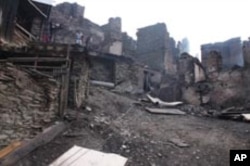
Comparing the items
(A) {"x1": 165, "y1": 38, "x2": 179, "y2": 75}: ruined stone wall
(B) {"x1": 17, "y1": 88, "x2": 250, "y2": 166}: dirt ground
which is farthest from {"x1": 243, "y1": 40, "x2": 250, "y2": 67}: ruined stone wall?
(A) {"x1": 165, "y1": 38, "x2": 179, "y2": 75}: ruined stone wall

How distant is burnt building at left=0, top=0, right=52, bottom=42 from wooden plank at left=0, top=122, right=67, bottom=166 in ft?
16.2

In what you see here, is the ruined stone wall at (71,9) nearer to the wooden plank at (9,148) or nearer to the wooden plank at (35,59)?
the wooden plank at (35,59)

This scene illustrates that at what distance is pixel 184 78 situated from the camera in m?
15.6

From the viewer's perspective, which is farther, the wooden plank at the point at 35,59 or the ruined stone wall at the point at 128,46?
the ruined stone wall at the point at 128,46

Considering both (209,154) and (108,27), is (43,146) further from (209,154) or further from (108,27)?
(108,27)

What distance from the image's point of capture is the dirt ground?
611cm

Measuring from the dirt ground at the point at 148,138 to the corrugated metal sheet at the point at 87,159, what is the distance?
549 mm

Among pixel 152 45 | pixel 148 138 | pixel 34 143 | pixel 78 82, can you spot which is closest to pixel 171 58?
pixel 152 45

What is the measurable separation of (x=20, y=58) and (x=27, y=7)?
4.88 meters

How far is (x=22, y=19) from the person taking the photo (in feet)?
41.8

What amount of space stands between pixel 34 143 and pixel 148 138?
311 centimetres

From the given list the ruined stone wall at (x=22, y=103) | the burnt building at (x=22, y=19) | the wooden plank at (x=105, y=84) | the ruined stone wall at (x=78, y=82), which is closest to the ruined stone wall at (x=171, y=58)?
the wooden plank at (x=105, y=84)

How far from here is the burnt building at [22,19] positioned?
999 centimetres

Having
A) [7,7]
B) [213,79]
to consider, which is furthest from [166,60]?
[7,7]
